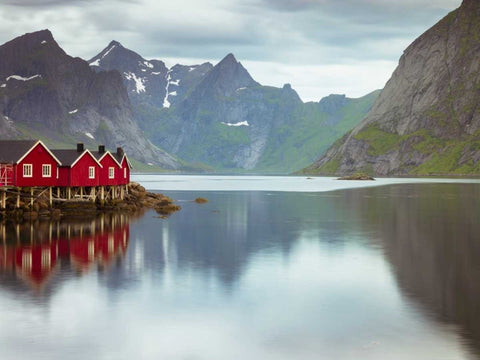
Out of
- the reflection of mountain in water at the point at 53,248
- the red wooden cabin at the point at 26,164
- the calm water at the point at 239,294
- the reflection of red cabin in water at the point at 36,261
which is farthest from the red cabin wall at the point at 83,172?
the reflection of red cabin in water at the point at 36,261

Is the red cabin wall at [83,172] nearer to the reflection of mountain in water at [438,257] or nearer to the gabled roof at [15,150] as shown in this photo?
the gabled roof at [15,150]

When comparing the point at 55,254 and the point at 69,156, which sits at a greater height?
the point at 69,156

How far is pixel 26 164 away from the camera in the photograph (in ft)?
252

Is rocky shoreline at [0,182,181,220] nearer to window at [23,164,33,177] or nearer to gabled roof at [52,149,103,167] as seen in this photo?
window at [23,164,33,177]

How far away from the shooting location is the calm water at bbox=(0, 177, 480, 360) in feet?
73.8

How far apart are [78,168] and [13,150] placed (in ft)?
32.8

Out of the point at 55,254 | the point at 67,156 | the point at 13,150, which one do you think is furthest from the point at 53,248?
the point at 67,156

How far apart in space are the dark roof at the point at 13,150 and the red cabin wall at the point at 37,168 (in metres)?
0.72

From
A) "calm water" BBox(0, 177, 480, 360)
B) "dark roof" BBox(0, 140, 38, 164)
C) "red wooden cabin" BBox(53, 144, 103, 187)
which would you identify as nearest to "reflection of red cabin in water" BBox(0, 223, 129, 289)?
"calm water" BBox(0, 177, 480, 360)

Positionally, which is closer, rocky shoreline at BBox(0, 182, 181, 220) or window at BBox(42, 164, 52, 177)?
rocky shoreline at BBox(0, 182, 181, 220)

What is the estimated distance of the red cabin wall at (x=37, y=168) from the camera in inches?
2975

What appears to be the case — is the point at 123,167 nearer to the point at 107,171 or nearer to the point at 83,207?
the point at 107,171

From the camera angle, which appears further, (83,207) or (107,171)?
(107,171)

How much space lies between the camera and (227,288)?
109ft
